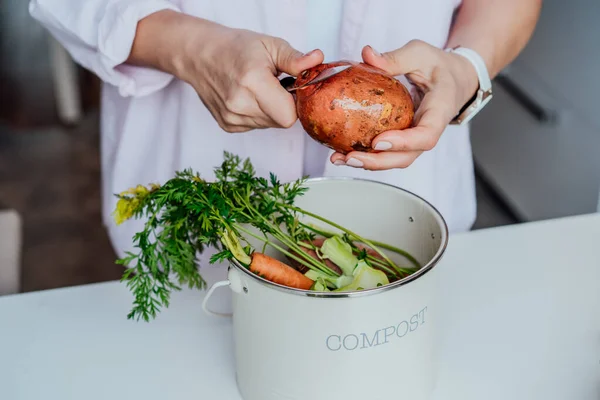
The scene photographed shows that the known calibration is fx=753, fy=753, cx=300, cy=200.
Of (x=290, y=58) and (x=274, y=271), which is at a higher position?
(x=290, y=58)

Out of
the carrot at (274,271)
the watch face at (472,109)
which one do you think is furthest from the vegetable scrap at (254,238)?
the watch face at (472,109)

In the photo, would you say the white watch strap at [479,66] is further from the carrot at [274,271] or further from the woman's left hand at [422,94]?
the carrot at [274,271]

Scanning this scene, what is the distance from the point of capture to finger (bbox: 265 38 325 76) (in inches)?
33.0

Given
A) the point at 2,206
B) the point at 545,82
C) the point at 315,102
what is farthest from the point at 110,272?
the point at 315,102

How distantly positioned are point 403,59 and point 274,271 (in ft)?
1.06

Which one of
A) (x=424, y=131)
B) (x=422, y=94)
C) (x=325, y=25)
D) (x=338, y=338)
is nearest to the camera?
(x=338, y=338)

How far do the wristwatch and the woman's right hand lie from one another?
27 centimetres

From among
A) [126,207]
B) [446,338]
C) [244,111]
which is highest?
[244,111]

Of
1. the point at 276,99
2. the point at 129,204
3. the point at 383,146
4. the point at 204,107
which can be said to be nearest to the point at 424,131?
the point at 383,146

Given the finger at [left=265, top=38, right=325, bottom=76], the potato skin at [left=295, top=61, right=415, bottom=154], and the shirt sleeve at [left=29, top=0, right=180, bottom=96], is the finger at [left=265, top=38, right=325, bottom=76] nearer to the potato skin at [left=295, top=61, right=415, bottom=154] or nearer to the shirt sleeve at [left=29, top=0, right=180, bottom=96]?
the potato skin at [left=295, top=61, right=415, bottom=154]

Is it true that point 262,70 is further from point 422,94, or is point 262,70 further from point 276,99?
point 422,94

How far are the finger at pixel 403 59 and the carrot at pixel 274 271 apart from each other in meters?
0.26

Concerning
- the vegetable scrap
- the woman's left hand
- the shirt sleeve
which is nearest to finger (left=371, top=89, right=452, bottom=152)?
the woman's left hand

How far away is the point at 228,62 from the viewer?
914 mm
